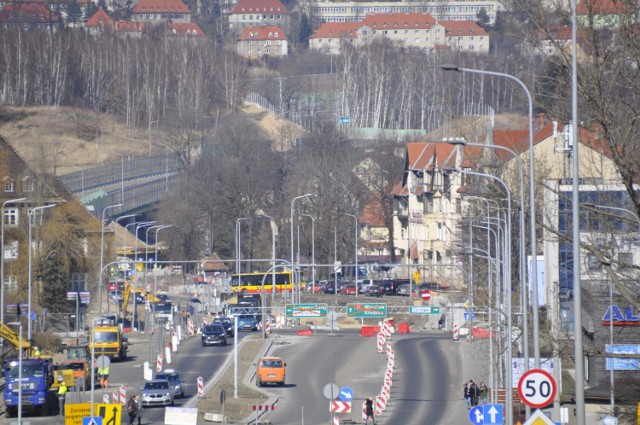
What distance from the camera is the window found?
3332 inches

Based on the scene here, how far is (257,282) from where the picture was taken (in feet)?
312

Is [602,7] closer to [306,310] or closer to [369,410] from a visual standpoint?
[369,410]

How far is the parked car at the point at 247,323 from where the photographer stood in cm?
7662

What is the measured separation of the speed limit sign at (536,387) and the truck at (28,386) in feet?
82.3

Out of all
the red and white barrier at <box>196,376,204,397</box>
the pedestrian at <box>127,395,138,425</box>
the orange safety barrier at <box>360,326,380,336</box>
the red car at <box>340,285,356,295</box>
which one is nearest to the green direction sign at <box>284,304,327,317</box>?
the orange safety barrier at <box>360,326,380,336</box>

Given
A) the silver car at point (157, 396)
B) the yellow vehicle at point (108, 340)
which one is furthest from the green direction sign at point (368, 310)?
the silver car at point (157, 396)

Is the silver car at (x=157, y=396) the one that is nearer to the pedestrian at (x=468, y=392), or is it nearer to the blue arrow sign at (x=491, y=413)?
the pedestrian at (x=468, y=392)

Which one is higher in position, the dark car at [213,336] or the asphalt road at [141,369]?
the dark car at [213,336]

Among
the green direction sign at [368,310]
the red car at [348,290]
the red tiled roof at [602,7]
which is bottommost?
the green direction sign at [368,310]

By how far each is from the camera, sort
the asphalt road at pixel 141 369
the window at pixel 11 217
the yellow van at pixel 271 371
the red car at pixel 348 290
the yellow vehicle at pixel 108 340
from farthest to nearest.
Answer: the red car at pixel 348 290, the window at pixel 11 217, the yellow vehicle at pixel 108 340, the yellow van at pixel 271 371, the asphalt road at pixel 141 369

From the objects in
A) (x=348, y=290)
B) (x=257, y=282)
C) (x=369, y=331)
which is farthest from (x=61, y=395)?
(x=257, y=282)

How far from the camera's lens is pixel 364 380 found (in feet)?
181

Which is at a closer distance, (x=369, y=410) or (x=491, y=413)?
(x=491, y=413)

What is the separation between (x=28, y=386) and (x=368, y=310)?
106 ft
